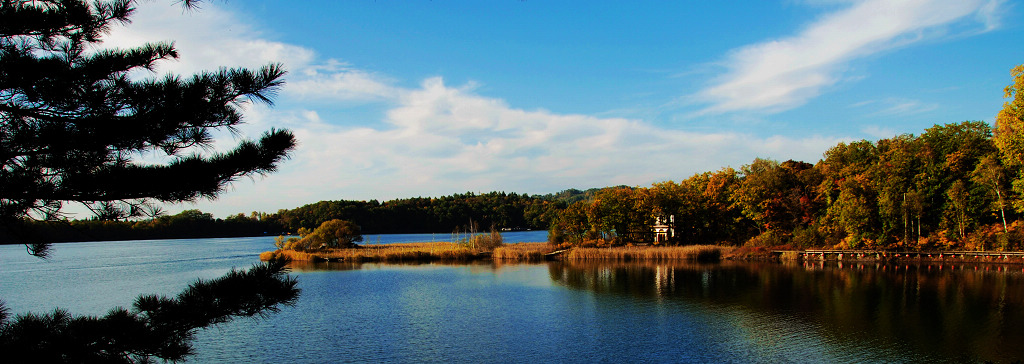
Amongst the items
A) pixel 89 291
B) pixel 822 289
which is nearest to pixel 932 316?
pixel 822 289

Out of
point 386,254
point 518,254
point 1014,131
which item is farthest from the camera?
point 518,254

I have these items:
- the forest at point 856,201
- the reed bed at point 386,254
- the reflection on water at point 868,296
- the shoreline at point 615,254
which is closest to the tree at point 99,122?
the reflection on water at point 868,296

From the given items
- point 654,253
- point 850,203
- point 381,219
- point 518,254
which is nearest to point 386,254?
point 518,254

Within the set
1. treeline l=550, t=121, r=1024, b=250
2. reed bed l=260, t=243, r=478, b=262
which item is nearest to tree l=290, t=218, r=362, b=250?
reed bed l=260, t=243, r=478, b=262

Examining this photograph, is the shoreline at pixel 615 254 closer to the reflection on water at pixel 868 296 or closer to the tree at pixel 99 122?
the reflection on water at pixel 868 296

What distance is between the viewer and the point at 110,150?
5.79 m

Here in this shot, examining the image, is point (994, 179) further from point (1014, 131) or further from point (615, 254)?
point (615, 254)

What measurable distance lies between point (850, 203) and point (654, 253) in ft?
48.9

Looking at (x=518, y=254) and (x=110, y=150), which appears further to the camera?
(x=518, y=254)

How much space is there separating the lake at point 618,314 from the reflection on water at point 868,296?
8cm

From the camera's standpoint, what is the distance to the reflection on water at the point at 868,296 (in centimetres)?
1686

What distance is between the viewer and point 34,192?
17.4ft

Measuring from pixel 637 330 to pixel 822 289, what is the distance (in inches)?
557

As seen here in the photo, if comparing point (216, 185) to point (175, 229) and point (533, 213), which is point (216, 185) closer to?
point (175, 229)
